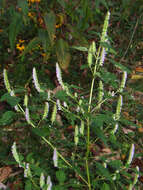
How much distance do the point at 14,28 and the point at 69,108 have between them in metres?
0.72

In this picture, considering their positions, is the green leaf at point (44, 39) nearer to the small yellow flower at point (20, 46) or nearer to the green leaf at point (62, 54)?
the green leaf at point (62, 54)

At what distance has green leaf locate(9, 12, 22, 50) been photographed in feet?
5.72

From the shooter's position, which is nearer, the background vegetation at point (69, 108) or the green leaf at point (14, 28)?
the background vegetation at point (69, 108)

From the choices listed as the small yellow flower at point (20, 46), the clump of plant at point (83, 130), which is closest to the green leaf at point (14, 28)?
the clump of plant at point (83, 130)

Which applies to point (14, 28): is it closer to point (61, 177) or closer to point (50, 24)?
point (50, 24)

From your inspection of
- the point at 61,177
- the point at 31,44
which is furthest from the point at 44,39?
the point at 61,177

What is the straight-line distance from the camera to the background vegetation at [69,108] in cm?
114

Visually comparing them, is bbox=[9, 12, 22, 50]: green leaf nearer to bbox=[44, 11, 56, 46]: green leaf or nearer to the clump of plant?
bbox=[44, 11, 56, 46]: green leaf

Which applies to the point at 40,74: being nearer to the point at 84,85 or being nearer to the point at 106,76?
the point at 84,85

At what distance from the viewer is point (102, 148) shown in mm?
1915

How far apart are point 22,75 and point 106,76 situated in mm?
1397

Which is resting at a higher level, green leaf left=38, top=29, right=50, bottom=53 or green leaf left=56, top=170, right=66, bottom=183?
green leaf left=38, top=29, right=50, bottom=53

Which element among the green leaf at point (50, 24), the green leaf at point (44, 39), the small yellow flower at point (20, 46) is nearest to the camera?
the green leaf at point (50, 24)

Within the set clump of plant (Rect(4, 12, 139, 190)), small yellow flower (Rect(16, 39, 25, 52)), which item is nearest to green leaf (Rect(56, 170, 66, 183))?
clump of plant (Rect(4, 12, 139, 190))
